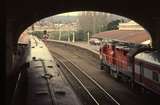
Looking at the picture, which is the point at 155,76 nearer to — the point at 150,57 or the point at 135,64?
the point at 150,57

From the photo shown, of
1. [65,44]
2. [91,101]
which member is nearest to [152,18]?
[91,101]

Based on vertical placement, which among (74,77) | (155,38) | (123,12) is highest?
(123,12)

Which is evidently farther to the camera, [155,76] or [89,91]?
[89,91]

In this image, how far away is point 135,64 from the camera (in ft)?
86.1

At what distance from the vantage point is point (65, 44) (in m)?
84.9

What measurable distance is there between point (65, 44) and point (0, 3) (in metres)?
76.8

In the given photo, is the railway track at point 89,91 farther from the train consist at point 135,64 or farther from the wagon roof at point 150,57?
the wagon roof at point 150,57

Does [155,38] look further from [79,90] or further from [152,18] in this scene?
[79,90]

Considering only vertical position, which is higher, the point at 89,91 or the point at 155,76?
the point at 155,76

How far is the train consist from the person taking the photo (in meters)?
21.4

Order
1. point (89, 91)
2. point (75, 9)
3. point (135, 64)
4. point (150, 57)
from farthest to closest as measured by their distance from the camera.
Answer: point (75, 9) → point (89, 91) → point (135, 64) → point (150, 57)

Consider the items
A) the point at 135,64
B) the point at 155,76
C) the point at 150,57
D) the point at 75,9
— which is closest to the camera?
the point at 155,76

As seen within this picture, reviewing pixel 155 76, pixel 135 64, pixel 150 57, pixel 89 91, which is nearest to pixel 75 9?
pixel 89 91

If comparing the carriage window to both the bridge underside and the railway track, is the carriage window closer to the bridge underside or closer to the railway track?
the railway track
